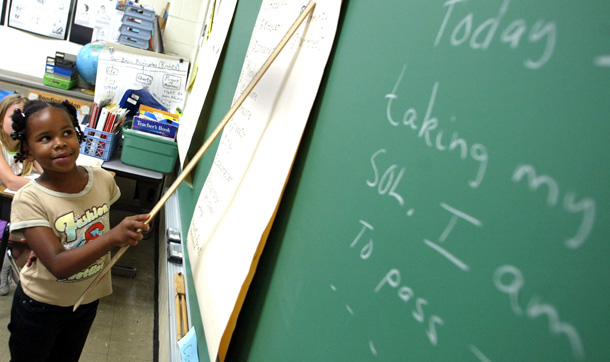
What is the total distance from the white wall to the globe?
64cm

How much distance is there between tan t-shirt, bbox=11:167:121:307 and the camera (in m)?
1.35

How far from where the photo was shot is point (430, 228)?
0.52m

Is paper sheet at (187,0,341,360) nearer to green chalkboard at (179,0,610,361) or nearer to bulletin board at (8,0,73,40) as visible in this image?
green chalkboard at (179,0,610,361)

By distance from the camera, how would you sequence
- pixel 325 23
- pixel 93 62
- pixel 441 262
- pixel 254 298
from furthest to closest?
pixel 93 62, pixel 254 298, pixel 325 23, pixel 441 262

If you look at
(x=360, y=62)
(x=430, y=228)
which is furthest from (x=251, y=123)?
(x=430, y=228)

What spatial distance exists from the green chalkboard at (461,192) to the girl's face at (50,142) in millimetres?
932

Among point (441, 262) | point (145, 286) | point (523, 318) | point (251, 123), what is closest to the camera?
point (523, 318)

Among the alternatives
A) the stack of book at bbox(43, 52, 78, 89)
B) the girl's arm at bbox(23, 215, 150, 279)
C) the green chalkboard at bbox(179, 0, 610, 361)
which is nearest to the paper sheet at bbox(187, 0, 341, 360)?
the green chalkboard at bbox(179, 0, 610, 361)

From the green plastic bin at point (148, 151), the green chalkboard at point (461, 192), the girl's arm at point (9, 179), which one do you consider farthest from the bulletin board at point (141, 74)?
the green chalkboard at point (461, 192)

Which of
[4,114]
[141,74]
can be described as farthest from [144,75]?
[4,114]

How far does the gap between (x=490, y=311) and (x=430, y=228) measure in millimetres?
125

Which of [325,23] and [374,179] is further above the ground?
[325,23]

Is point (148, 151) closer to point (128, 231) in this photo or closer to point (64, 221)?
point (64, 221)

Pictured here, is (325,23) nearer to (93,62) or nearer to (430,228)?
(430,228)
